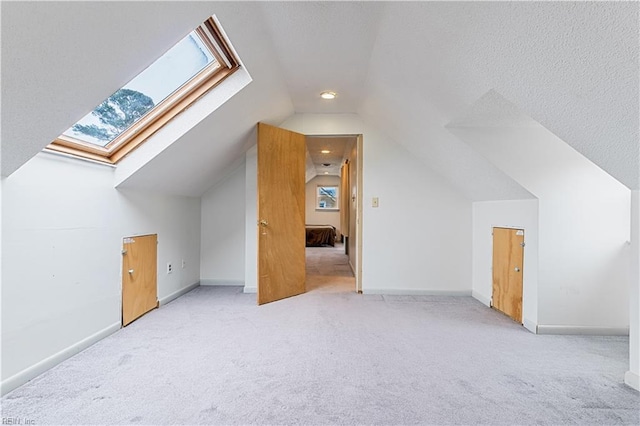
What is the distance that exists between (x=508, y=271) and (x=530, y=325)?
502 millimetres

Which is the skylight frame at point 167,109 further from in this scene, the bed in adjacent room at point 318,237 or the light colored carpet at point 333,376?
the bed in adjacent room at point 318,237

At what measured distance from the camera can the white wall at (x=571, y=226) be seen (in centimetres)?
243

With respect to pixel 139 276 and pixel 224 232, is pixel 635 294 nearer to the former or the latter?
pixel 139 276

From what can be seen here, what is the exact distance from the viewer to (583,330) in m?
2.44

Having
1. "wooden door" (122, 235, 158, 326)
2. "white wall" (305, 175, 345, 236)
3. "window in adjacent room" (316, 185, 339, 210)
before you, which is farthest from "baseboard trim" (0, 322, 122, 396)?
"window in adjacent room" (316, 185, 339, 210)

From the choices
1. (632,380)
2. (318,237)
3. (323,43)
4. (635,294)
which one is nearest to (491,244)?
(635,294)

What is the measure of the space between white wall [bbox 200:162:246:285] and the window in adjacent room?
6.44 metres

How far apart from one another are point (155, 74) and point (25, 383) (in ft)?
6.18

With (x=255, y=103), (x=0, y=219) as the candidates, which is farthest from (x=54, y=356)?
(x=255, y=103)

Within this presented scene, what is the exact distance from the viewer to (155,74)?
209cm

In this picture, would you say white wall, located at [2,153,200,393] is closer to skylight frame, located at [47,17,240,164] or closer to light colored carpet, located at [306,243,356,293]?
skylight frame, located at [47,17,240,164]

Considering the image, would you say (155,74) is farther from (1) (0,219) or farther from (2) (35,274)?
(2) (35,274)

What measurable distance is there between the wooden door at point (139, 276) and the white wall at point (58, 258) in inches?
3.0

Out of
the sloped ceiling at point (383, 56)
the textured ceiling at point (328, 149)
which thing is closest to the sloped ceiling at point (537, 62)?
the sloped ceiling at point (383, 56)
